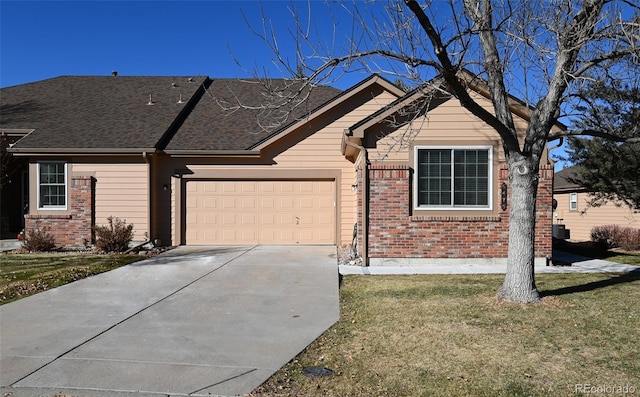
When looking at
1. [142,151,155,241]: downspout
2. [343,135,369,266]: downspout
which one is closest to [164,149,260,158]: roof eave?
[142,151,155,241]: downspout

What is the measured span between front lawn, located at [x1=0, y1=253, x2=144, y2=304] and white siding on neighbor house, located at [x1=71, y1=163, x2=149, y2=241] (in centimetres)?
179

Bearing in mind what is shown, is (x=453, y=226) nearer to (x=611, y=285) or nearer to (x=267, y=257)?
(x=611, y=285)

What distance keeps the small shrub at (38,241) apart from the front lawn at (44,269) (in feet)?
2.41

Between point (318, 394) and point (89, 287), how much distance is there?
→ 6266 mm

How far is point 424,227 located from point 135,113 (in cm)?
1121

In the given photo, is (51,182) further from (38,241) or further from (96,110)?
(96,110)

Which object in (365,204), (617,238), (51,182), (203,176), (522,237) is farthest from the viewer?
(617,238)

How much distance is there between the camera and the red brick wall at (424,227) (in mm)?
11016

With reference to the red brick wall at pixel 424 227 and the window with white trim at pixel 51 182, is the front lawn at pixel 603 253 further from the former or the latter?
the window with white trim at pixel 51 182

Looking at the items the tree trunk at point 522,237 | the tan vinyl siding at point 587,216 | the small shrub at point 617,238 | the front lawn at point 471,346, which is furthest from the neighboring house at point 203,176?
the tan vinyl siding at point 587,216

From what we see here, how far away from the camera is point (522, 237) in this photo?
718 centimetres

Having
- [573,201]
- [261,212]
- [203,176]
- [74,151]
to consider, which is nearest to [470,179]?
[261,212]

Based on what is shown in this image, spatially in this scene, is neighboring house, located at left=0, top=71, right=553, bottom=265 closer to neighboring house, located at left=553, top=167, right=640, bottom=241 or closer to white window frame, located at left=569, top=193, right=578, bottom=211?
neighboring house, located at left=553, top=167, right=640, bottom=241

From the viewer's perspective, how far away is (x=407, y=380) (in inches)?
172
